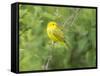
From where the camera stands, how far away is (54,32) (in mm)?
2367

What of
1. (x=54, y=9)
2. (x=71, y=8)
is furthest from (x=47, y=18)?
(x=71, y=8)

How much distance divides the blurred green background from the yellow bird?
3cm

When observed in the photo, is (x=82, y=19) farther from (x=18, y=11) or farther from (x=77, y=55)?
(x=18, y=11)

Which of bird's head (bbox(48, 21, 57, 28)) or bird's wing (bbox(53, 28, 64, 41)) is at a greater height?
bird's head (bbox(48, 21, 57, 28))

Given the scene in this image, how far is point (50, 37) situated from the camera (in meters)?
2.37

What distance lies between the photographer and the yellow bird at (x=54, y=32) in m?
2.36

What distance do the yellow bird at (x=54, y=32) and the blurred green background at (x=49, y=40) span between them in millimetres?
32

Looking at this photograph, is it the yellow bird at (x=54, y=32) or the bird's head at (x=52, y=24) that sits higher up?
the bird's head at (x=52, y=24)

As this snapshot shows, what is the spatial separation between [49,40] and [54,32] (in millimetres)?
82

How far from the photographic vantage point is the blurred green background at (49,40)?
7.45 feet

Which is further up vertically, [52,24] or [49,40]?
[52,24]

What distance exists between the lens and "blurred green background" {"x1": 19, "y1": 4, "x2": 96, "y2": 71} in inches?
89.4

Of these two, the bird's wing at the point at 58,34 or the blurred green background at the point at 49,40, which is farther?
the bird's wing at the point at 58,34

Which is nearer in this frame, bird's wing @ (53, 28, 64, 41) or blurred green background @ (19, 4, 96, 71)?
blurred green background @ (19, 4, 96, 71)
